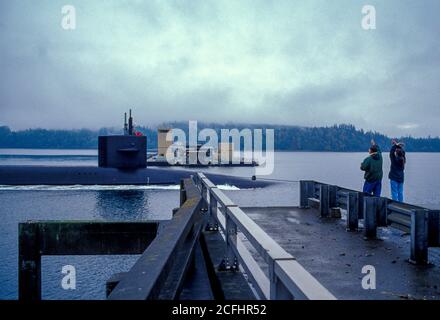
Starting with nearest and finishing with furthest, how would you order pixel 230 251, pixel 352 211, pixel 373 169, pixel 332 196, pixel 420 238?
pixel 230 251 < pixel 420 238 < pixel 352 211 < pixel 332 196 < pixel 373 169

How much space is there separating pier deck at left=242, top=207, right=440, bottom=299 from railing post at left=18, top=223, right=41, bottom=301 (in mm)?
7277

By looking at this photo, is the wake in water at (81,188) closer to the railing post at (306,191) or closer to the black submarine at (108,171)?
the black submarine at (108,171)

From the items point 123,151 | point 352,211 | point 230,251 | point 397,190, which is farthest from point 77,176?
point 230,251

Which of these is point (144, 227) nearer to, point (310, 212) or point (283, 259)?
point (310, 212)

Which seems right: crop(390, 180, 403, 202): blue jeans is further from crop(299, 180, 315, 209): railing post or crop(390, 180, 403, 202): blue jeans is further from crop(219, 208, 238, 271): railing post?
crop(219, 208, 238, 271): railing post

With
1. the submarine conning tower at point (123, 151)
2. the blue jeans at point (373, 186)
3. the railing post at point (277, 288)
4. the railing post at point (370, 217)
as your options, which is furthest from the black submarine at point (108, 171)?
the railing post at point (277, 288)

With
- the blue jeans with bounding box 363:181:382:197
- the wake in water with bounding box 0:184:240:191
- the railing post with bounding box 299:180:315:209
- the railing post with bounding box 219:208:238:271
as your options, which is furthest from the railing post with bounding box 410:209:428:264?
the wake in water with bounding box 0:184:240:191

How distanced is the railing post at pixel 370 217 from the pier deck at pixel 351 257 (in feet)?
0.72

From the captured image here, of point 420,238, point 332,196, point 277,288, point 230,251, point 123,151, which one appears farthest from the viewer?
point 123,151

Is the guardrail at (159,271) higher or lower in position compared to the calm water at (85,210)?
higher

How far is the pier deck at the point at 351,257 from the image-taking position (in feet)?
20.2

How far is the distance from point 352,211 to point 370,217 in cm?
99

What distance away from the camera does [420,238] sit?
300 inches

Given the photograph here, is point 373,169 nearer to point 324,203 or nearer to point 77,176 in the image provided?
point 324,203
